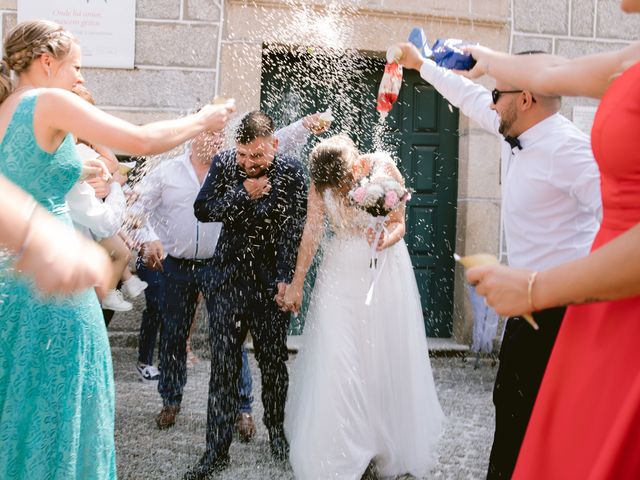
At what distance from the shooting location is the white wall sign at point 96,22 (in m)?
7.11

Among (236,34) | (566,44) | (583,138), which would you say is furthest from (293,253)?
(566,44)

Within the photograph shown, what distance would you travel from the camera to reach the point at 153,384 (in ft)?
19.4

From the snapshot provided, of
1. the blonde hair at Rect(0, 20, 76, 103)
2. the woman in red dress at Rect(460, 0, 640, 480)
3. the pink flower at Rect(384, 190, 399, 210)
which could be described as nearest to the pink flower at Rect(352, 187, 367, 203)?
the pink flower at Rect(384, 190, 399, 210)

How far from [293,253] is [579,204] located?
6.31 feet

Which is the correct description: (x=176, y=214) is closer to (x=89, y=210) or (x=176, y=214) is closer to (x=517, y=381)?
(x=89, y=210)

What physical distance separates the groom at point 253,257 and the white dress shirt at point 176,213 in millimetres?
890

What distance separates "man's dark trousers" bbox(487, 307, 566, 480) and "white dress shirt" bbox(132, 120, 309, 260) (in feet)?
8.73

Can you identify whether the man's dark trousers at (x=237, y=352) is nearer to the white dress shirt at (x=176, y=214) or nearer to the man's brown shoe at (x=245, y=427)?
the man's brown shoe at (x=245, y=427)

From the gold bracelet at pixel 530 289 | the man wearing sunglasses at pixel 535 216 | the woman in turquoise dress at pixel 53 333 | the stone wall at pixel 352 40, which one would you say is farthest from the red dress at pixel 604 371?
the stone wall at pixel 352 40

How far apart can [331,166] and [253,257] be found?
0.72 metres

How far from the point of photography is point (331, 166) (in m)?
4.21

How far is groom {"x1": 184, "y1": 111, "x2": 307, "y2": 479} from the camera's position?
406 centimetres

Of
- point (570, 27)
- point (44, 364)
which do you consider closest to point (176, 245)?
point (44, 364)

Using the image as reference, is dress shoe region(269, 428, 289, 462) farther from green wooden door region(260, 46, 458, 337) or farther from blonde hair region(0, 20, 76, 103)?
green wooden door region(260, 46, 458, 337)
